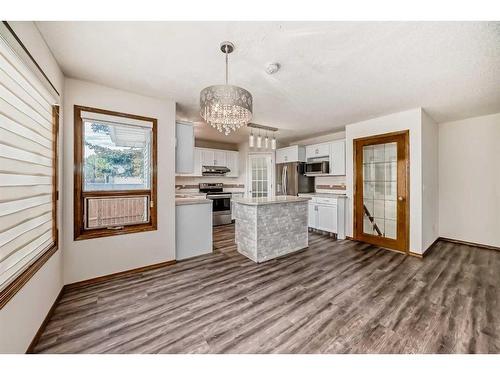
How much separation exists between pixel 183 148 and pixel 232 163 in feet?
9.55

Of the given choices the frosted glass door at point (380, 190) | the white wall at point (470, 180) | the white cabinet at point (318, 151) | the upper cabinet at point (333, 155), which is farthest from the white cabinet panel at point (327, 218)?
the white wall at point (470, 180)

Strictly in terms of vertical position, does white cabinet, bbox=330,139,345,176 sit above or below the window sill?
above

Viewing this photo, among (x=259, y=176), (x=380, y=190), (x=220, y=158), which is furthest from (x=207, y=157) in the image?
(x=380, y=190)

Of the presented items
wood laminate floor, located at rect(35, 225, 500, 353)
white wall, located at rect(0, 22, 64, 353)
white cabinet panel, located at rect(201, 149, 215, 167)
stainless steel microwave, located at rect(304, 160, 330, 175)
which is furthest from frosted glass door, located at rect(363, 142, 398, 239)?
white wall, located at rect(0, 22, 64, 353)

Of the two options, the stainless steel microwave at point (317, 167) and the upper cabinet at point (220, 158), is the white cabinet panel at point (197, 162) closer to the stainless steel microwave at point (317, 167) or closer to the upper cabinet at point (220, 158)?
the upper cabinet at point (220, 158)

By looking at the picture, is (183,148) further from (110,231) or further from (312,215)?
(312,215)

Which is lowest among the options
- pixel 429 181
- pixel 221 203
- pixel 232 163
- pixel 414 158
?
pixel 221 203

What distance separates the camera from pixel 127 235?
267 centimetres

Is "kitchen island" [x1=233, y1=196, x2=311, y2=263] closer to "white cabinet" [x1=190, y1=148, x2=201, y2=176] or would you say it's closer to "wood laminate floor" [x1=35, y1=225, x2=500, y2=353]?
"wood laminate floor" [x1=35, y1=225, x2=500, y2=353]

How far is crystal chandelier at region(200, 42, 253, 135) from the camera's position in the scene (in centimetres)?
169

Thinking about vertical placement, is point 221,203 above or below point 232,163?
below

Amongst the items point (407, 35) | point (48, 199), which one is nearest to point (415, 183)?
point (407, 35)

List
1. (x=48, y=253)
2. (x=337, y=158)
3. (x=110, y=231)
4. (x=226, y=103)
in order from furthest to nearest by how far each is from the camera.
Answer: (x=337, y=158)
(x=110, y=231)
(x=48, y=253)
(x=226, y=103)

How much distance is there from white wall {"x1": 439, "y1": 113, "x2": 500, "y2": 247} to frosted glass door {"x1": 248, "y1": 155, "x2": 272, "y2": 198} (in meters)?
3.85
